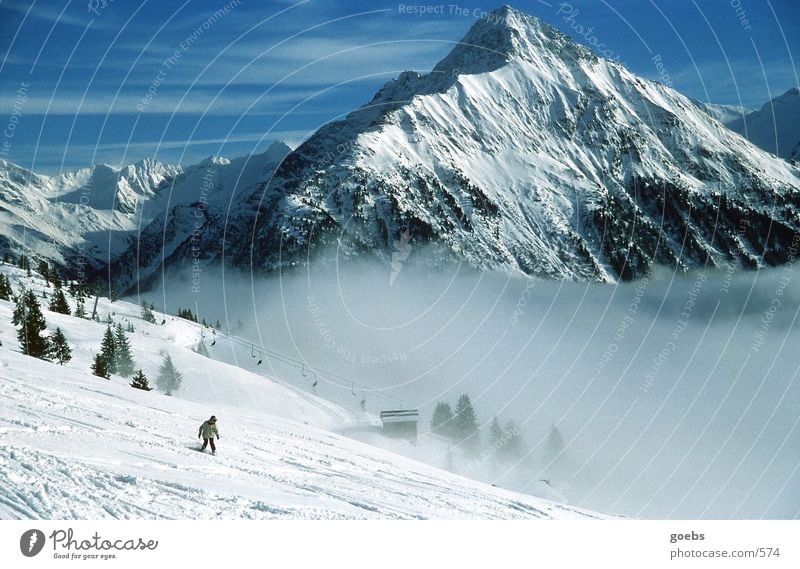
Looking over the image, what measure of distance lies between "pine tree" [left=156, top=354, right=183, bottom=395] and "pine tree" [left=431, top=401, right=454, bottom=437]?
16.5 meters

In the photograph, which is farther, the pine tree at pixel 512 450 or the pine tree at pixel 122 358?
the pine tree at pixel 512 450

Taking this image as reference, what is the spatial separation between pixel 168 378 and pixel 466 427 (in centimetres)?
2150

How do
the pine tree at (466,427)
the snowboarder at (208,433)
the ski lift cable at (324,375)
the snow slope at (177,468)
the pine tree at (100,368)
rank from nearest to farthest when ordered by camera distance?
1. the snow slope at (177,468)
2. the snowboarder at (208,433)
3. the pine tree at (100,368)
4. the pine tree at (466,427)
5. the ski lift cable at (324,375)

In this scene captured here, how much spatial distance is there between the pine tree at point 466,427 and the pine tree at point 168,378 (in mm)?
18238

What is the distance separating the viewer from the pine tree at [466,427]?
4478cm

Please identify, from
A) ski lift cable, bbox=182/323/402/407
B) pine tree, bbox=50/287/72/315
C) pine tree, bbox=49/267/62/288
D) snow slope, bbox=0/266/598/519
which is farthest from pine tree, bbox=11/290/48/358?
pine tree, bbox=49/267/62/288

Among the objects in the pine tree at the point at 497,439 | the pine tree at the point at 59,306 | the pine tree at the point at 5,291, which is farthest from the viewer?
the pine tree at the point at 59,306

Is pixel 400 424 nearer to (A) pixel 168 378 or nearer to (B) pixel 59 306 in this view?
(A) pixel 168 378

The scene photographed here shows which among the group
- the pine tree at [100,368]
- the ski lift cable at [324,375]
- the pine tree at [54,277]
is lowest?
the pine tree at [100,368]

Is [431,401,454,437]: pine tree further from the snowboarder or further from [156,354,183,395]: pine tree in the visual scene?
the snowboarder

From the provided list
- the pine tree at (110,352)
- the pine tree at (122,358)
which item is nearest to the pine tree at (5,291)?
the pine tree at (122,358)

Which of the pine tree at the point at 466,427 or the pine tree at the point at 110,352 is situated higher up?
the pine tree at the point at 466,427

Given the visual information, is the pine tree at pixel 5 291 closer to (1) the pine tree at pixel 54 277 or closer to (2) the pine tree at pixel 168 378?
(2) the pine tree at pixel 168 378

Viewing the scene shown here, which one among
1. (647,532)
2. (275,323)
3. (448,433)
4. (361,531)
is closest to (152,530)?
(361,531)
